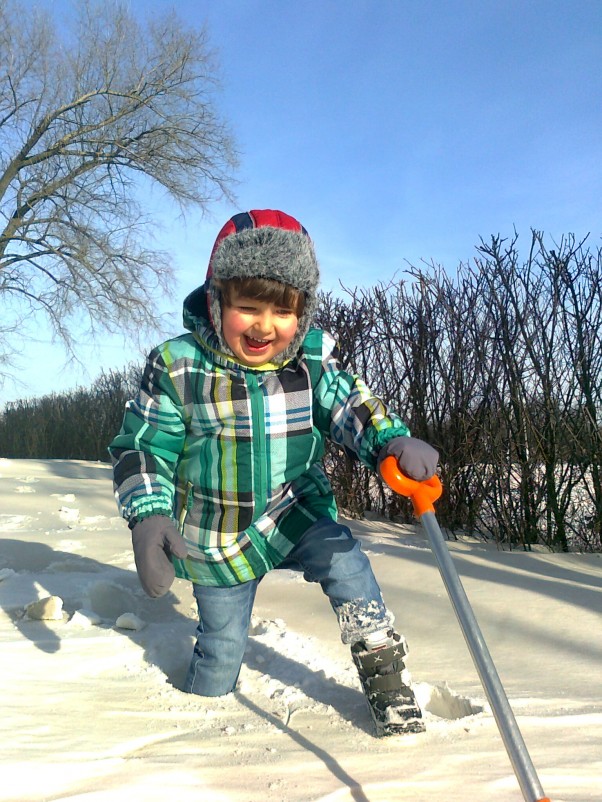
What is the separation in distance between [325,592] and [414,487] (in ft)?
1.38

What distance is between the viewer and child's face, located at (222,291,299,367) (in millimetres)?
1843

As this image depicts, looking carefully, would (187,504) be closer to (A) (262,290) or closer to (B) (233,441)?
(B) (233,441)

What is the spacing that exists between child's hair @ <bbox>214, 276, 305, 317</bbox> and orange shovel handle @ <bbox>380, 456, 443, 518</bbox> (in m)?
0.55

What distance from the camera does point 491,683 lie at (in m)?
1.19

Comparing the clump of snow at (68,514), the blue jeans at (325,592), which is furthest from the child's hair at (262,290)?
the clump of snow at (68,514)

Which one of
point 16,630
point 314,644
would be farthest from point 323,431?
point 16,630

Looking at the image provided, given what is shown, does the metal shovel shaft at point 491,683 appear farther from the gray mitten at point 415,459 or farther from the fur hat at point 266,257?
the fur hat at point 266,257

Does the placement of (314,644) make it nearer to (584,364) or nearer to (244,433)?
(244,433)

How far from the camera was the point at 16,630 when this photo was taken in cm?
228

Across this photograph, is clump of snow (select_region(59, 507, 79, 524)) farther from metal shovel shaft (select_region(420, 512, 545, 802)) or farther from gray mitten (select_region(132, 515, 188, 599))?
metal shovel shaft (select_region(420, 512, 545, 802))

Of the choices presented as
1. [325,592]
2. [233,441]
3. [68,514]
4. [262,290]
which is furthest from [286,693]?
[68,514]

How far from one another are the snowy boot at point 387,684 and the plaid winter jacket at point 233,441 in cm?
39

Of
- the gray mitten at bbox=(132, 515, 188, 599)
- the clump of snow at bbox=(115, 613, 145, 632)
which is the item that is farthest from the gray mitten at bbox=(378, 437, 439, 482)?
the clump of snow at bbox=(115, 613, 145, 632)

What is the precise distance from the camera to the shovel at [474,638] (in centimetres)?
106
